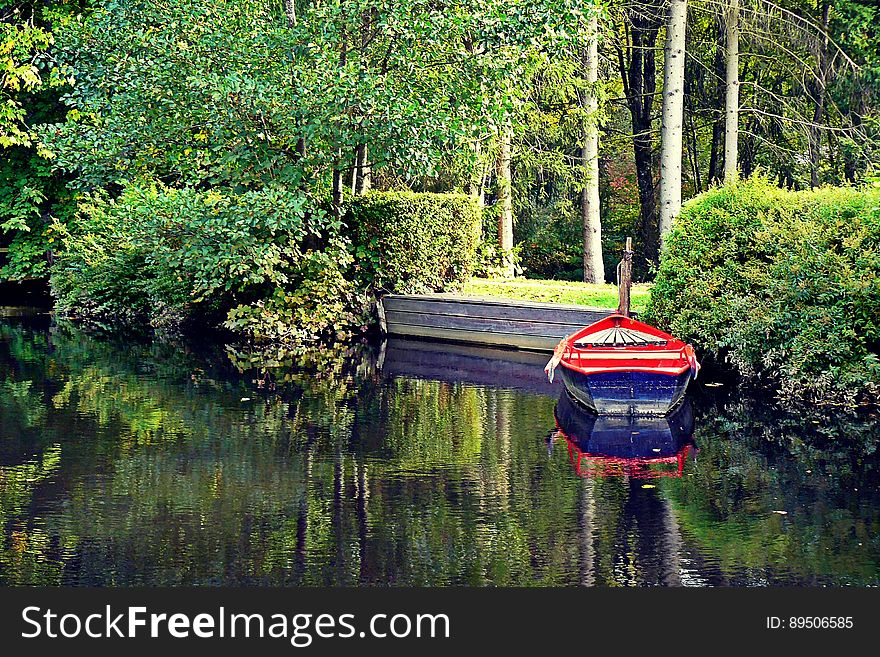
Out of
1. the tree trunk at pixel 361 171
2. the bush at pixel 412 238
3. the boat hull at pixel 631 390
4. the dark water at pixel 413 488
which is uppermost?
the tree trunk at pixel 361 171

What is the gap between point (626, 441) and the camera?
1162 centimetres

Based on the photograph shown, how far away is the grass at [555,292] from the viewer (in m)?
19.9

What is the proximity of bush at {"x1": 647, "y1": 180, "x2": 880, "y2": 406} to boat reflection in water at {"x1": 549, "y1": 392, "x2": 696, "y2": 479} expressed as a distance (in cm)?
163

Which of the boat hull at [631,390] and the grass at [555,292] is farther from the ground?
the grass at [555,292]

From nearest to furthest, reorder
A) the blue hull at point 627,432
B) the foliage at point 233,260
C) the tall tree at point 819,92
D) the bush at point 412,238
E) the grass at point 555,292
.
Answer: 1. the blue hull at point 627,432
2. the foliage at point 233,260
3. the grass at point 555,292
4. the bush at point 412,238
5. the tall tree at point 819,92

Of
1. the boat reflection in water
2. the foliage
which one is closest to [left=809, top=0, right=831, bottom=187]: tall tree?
the foliage

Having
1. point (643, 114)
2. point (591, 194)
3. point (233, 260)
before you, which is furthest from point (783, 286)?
point (643, 114)

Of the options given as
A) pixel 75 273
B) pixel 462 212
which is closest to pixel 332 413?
pixel 462 212

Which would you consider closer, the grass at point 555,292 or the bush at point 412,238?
the grass at point 555,292

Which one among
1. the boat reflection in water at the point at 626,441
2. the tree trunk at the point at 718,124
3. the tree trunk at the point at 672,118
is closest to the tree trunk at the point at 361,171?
the tree trunk at the point at 672,118

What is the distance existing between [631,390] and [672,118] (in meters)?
9.31

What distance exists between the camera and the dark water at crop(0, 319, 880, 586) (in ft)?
24.1

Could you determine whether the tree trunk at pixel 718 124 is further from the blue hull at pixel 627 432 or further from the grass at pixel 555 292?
the blue hull at pixel 627 432

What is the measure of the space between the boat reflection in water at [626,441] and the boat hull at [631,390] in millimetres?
113
